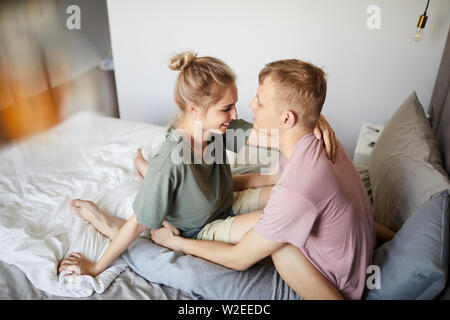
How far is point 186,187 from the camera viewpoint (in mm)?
1010

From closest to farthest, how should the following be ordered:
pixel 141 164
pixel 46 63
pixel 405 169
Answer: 1. pixel 405 169
2. pixel 141 164
3. pixel 46 63

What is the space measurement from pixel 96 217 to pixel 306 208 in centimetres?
78

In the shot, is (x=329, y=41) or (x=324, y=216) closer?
(x=324, y=216)

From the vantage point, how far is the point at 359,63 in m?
1.93

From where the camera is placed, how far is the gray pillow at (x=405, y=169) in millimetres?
1006

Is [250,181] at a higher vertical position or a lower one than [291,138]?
lower

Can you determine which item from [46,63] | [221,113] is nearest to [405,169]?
[221,113]

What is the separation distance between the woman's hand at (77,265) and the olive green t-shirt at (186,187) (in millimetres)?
248

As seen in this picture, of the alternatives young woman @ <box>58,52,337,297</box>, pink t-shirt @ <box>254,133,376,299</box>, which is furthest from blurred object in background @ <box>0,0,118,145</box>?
pink t-shirt @ <box>254,133,376,299</box>

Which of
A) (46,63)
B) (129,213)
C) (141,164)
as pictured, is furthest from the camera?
(46,63)

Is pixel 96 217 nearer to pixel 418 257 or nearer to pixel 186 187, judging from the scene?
pixel 186 187

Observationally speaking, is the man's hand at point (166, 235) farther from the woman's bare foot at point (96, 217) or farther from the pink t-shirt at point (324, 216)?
the pink t-shirt at point (324, 216)

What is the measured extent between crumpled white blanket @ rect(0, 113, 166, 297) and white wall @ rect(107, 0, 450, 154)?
68cm

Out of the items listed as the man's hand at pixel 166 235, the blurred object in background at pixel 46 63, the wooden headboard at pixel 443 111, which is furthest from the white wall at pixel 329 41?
the man's hand at pixel 166 235
